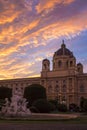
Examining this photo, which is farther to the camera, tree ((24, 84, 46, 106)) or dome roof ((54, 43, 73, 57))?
dome roof ((54, 43, 73, 57))

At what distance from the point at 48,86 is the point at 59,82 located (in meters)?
4.41

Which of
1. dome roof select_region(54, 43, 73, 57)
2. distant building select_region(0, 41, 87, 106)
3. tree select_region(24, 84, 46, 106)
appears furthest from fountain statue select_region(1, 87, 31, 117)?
dome roof select_region(54, 43, 73, 57)

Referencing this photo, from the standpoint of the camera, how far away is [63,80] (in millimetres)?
116438

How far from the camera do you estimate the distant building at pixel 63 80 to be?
114 m

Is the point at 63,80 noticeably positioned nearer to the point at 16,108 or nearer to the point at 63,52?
the point at 63,52

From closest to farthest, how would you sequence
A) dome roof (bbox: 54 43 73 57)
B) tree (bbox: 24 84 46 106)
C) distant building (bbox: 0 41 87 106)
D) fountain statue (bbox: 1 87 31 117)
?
fountain statue (bbox: 1 87 31 117) < tree (bbox: 24 84 46 106) < distant building (bbox: 0 41 87 106) < dome roof (bbox: 54 43 73 57)

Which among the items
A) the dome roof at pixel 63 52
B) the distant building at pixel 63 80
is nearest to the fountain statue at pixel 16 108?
the distant building at pixel 63 80

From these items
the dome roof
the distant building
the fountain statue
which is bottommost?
the fountain statue

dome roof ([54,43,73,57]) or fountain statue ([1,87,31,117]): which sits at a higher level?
dome roof ([54,43,73,57])

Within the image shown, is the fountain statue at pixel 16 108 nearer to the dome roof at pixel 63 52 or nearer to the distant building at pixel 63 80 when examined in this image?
the distant building at pixel 63 80

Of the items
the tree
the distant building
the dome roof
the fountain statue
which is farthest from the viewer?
the dome roof

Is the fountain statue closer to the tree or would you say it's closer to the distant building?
the tree

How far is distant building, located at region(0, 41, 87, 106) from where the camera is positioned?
4478 inches

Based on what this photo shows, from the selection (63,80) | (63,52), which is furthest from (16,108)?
(63,52)
